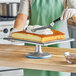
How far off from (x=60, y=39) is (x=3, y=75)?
6.21 ft

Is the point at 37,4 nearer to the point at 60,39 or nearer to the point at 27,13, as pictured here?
the point at 27,13

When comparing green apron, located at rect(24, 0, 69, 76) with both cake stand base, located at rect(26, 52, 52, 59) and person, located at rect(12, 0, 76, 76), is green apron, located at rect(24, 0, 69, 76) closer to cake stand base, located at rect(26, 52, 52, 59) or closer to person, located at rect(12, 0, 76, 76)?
person, located at rect(12, 0, 76, 76)

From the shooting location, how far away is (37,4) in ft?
8.51

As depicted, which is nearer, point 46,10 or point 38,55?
point 38,55

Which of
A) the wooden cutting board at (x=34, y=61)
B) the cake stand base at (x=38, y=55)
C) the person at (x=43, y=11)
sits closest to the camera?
the wooden cutting board at (x=34, y=61)

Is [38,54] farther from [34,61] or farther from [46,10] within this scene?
[46,10]

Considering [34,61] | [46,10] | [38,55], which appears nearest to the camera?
[34,61]

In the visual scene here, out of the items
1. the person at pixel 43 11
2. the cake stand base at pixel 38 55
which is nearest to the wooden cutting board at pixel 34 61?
the cake stand base at pixel 38 55

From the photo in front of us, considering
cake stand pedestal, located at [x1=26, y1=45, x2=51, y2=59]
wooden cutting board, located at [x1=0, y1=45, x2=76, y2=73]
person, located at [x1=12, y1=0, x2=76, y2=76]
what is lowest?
wooden cutting board, located at [x1=0, y1=45, x2=76, y2=73]

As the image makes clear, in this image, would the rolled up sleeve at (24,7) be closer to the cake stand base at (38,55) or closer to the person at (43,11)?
the person at (43,11)

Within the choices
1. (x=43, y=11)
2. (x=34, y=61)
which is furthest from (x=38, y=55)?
(x=43, y=11)

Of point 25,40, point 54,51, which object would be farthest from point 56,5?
point 25,40

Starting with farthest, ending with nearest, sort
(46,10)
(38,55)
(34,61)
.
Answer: (46,10)
(38,55)
(34,61)

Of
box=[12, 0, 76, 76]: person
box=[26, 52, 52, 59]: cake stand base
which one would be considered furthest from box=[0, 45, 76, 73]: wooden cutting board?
box=[12, 0, 76, 76]: person
